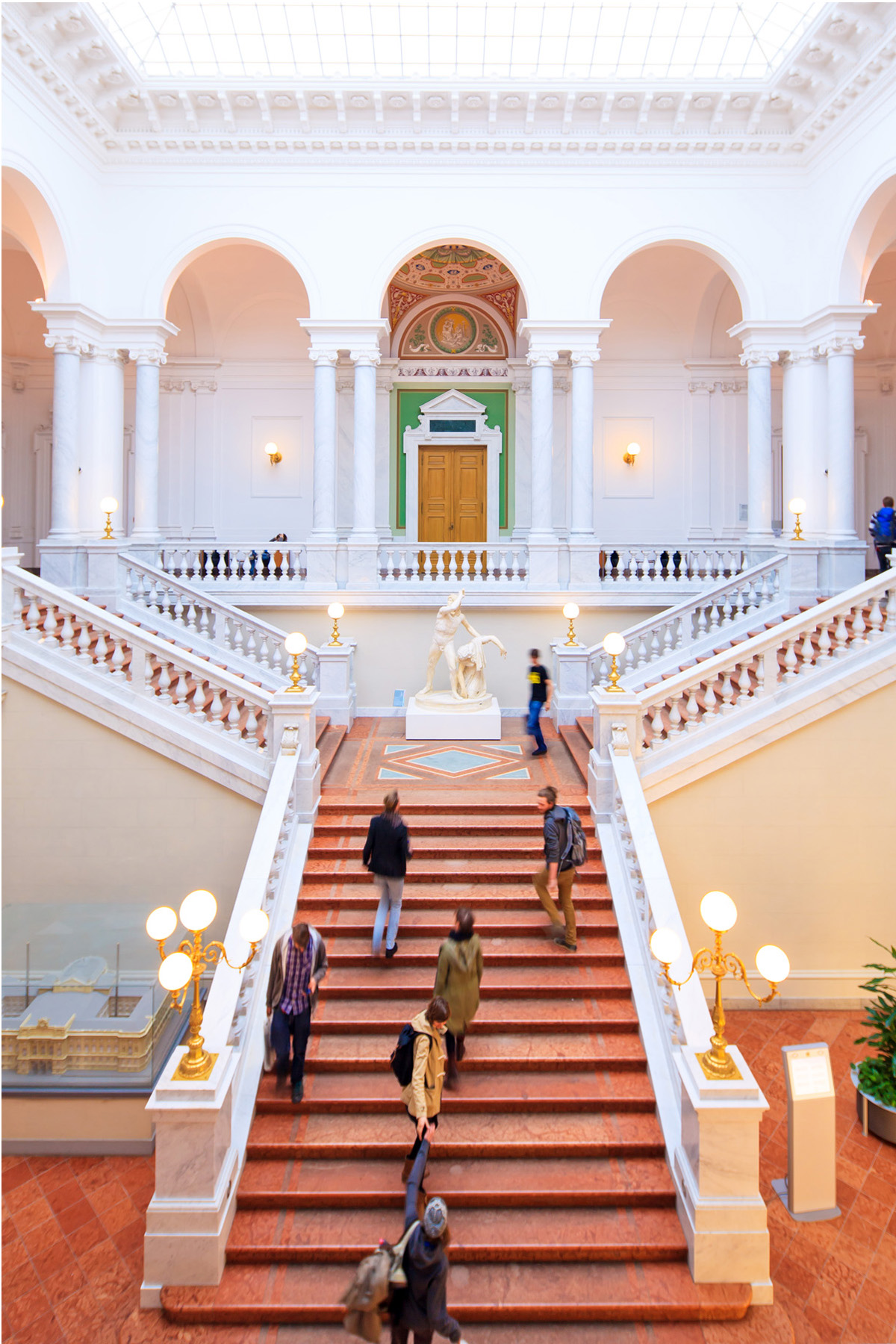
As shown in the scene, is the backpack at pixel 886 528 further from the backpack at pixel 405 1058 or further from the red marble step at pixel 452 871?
the backpack at pixel 405 1058

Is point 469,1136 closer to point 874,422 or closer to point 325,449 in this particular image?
point 325,449

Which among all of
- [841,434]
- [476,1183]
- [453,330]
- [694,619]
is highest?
[453,330]

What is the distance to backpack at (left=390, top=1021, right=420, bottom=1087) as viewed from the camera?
215 inches

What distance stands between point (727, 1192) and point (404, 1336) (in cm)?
221

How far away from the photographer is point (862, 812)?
30.7ft

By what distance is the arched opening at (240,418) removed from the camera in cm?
1800

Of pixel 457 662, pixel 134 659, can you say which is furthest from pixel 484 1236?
pixel 457 662

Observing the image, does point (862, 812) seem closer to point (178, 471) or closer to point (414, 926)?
point (414, 926)

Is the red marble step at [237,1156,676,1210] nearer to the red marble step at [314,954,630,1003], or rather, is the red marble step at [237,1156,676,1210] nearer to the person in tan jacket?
the person in tan jacket

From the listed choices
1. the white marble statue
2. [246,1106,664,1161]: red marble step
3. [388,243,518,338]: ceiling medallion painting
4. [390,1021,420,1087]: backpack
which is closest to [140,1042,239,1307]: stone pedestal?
[246,1106,664,1161]: red marble step

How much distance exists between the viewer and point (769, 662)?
9.30 meters

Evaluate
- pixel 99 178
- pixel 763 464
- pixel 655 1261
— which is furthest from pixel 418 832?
pixel 99 178

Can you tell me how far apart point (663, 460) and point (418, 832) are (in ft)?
39.7

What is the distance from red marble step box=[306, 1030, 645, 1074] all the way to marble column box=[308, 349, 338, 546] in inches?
357
